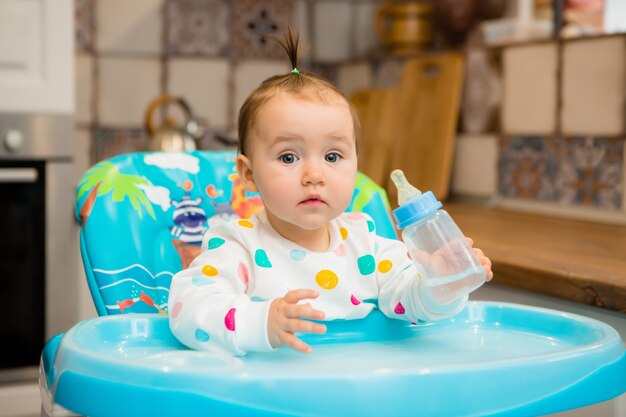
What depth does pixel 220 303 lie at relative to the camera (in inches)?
36.5

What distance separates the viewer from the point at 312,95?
3.33 feet

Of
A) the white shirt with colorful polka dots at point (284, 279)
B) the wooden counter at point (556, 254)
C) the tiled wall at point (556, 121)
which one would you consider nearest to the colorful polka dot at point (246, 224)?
the white shirt with colorful polka dots at point (284, 279)

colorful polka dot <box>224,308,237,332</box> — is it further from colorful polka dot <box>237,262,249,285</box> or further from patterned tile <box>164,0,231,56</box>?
patterned tile <box>164,0,231,56</box>

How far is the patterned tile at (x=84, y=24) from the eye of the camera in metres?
2.68

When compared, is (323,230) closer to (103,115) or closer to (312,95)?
(312,95)

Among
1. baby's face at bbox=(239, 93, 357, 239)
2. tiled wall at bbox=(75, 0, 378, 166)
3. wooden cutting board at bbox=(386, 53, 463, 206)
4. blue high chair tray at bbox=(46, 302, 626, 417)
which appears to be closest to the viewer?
blue high chair tray at bbox=(46, 302, 626, 417)

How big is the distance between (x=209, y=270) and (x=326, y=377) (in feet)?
0.89

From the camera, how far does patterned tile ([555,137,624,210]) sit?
1998 mm

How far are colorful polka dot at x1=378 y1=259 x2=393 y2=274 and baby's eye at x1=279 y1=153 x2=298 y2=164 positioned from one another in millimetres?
197

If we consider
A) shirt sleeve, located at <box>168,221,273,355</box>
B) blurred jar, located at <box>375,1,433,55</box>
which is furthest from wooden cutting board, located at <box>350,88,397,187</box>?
shirt sleeve, located at <box>168,221,273,355</box>

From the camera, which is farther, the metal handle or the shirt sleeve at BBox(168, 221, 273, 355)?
the metal handle

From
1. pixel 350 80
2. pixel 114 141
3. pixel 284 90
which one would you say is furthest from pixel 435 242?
pixel 350 80

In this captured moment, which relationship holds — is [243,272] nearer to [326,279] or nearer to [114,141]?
[326,279]

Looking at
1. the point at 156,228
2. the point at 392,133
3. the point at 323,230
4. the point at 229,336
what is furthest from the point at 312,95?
the point at 392,133
